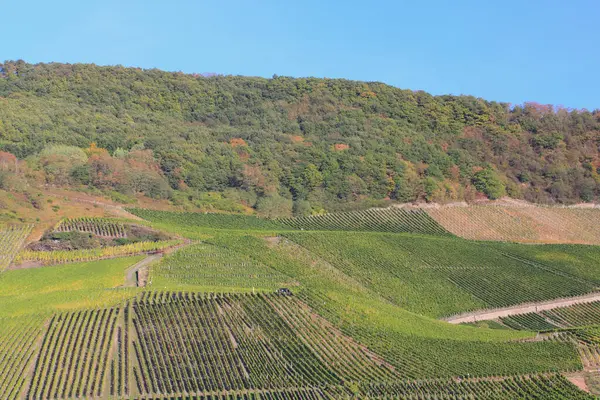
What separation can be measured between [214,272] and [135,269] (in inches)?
233

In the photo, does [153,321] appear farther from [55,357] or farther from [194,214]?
[194,214]

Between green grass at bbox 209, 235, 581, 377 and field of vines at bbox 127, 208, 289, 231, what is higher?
field of vines at bbox 127, 208, 289, 231

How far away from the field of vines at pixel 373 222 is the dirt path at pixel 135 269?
19.5 meters

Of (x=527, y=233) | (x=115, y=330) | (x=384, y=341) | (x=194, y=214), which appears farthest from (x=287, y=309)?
(x=527, y=233)

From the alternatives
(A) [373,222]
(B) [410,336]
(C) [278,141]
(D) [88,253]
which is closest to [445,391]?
(B) [410,336]

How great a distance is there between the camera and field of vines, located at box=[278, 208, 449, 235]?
7794 cm

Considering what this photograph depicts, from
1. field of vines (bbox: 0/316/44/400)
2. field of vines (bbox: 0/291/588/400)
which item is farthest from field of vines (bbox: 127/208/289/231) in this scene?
field of vines (bbox: 0/316/44/400)

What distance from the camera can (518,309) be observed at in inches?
2378

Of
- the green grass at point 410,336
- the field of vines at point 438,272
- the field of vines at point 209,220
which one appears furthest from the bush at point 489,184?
the green grass at point 410,336

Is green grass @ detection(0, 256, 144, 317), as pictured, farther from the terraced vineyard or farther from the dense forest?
the dense forest

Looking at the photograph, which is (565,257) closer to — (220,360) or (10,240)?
(220,360)

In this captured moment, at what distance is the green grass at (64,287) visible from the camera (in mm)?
49844

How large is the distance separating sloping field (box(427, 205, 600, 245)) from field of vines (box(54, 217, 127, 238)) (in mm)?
33830

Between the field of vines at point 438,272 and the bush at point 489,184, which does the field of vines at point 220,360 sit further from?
the bush at point 489,184
